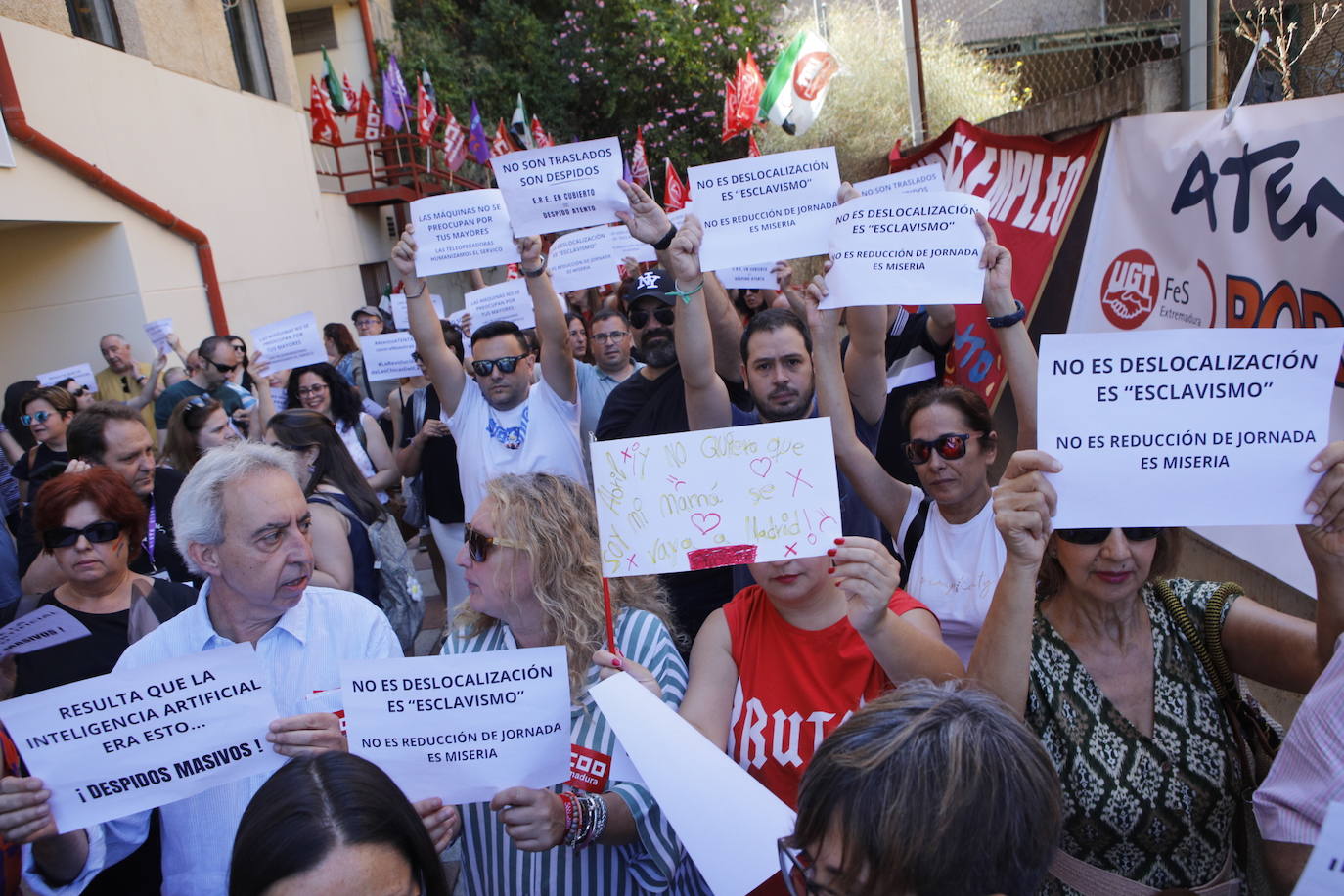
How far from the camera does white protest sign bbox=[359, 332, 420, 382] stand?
6402 mm

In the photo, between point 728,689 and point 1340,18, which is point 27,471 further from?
point 1340,18

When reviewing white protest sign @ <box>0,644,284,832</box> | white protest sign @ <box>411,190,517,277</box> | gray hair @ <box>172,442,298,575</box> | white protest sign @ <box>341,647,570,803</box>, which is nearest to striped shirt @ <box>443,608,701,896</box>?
white protest sign @ <box>341,647,570,803</box>

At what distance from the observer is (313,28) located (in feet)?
57.3

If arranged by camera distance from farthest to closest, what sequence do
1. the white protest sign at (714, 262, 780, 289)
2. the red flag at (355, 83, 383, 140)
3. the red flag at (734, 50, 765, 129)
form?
the red flag at (355, 83, 383, 140)
the red flag at (734, 50, 765, 129)
the white protest sign at (714, 262, 780, 289)

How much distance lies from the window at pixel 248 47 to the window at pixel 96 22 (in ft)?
8.57

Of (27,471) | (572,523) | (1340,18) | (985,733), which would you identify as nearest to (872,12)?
(1340,18)

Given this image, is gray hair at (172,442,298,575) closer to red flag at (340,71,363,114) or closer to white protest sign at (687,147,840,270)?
white protest sign at (687,147,840,270)

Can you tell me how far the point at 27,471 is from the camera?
17.6 ft

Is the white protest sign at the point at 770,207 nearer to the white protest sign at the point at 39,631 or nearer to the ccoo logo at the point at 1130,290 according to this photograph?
the ccoo logo at the point at 1130,290

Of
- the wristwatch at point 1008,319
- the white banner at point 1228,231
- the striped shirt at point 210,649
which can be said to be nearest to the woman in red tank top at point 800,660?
the striped shirt at point 210,649

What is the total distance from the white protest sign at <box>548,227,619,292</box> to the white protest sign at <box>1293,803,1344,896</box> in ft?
15.6

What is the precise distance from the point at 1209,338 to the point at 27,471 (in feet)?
20.0

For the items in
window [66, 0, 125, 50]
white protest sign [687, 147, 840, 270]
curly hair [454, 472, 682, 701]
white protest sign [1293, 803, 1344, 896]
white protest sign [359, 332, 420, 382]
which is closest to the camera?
white protest sign [1293, 803, 1344, 896]

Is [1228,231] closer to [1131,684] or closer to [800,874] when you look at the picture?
[1131,684]
